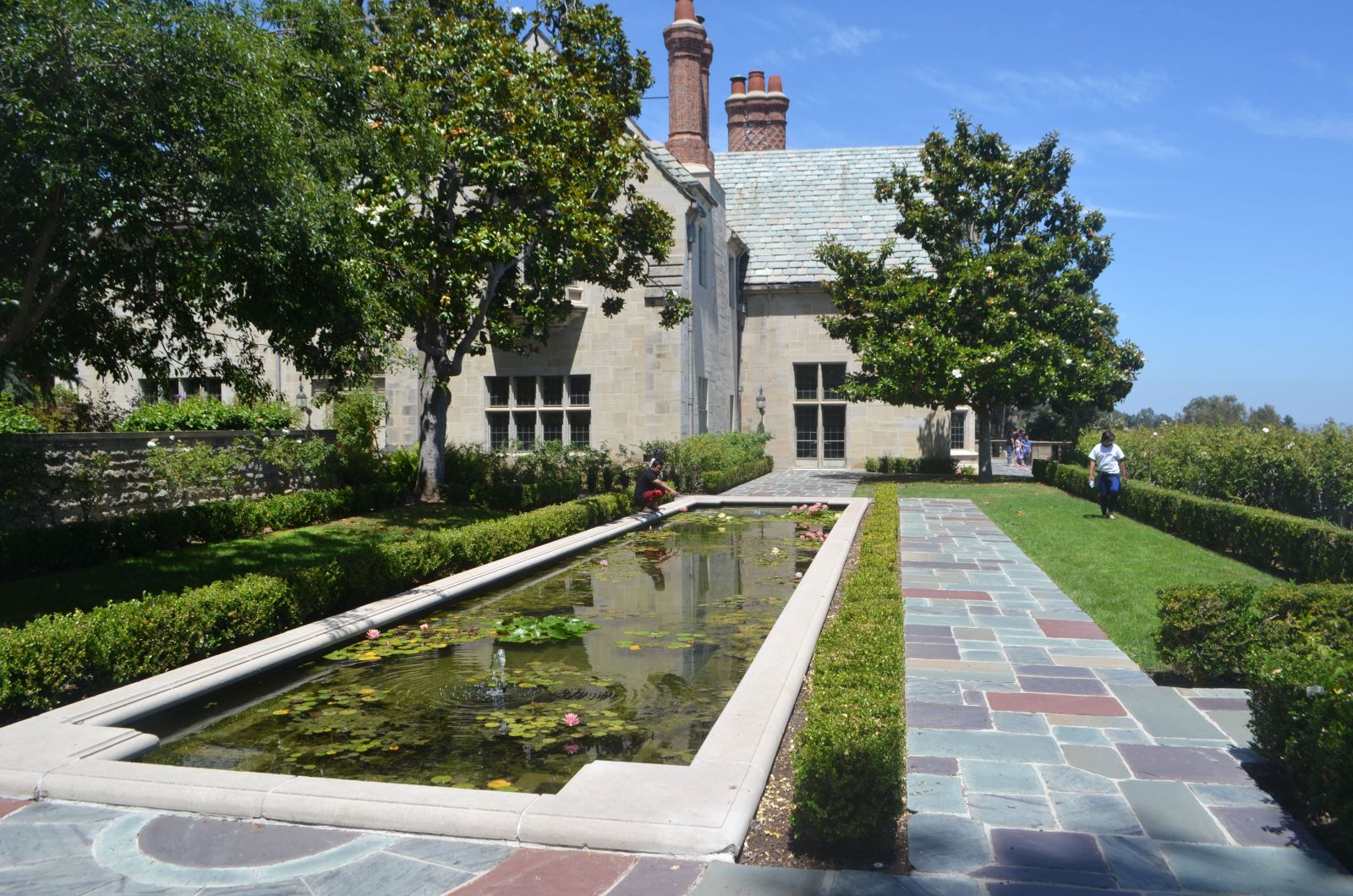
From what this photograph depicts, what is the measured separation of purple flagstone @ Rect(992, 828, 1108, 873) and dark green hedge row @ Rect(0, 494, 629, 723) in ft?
19.0

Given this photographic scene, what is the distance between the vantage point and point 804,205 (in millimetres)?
33438

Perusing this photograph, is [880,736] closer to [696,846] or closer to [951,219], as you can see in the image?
[696,846]

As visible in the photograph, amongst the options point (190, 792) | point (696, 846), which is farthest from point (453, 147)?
point (696, 846)

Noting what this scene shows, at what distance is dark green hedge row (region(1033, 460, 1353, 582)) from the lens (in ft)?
34.4

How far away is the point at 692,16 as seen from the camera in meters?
26.9

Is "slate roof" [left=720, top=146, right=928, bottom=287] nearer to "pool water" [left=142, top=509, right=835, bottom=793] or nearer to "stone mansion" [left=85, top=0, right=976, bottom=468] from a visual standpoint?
"stone mansion" [left=85, top=0, right=976, bottom=468]

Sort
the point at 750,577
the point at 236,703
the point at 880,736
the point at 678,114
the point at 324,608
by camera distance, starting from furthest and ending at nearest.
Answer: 1. the point at 678,114
2. the point at 750,577
3. the point at 324,608
4. the point at 236,703
5. the point at 880,736

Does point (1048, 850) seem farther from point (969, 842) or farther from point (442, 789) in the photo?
point (442, 789)

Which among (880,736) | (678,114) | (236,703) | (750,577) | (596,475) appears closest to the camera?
(880,736)

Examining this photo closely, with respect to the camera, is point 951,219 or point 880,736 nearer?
point 880,736

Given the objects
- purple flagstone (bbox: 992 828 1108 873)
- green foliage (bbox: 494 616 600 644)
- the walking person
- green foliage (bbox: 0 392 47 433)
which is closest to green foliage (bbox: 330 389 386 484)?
green foliage (bbox: 0 392 47 433)

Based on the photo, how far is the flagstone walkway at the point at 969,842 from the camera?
3.91m

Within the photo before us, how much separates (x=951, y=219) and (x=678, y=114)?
819 centimetres

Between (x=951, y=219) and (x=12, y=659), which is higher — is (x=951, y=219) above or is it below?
above
